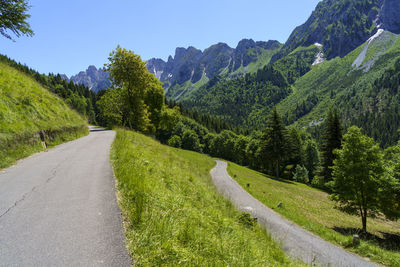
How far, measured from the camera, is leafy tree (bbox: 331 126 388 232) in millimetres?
19250

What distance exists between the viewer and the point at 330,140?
47.6 m

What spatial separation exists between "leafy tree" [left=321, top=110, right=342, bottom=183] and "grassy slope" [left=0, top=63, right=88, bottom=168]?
51.6 meters

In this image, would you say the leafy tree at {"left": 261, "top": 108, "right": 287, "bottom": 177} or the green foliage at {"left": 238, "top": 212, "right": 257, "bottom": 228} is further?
the leafy tree at {"left": 261, "top": 108, "right": 287, "bottom": 177}

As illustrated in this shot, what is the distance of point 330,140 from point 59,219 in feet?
181

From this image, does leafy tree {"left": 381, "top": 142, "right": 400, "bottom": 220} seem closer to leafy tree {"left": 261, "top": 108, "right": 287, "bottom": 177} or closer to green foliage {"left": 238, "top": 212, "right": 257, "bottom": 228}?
green foliage {"left": 238, "top": 212, "right": 257, "bottom": 228}

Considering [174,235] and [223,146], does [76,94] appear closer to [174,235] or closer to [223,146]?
[223,146]

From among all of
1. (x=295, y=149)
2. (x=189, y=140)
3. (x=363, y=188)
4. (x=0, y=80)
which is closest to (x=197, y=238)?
(x=0, y=80)

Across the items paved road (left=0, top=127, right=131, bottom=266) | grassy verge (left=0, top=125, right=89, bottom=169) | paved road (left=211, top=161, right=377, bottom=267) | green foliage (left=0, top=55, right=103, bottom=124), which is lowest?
paved road (left=211, top=161, right=377, bottom=267)

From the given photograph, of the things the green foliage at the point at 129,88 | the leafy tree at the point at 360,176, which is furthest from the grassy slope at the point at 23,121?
the leafy tree at the point at 360,176

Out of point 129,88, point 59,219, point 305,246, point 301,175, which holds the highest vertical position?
point 129,88

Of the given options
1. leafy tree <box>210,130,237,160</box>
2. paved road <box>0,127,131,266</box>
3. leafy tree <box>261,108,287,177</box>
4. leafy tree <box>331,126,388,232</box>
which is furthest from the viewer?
leafy tree <box>210,130,237,160</box>

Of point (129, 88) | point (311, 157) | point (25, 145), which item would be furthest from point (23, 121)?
point (311, 157)

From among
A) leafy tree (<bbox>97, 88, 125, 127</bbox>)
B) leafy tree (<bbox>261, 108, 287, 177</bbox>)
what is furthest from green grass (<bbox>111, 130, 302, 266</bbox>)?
leafy tree (<bbox>261, 108, 287, 177</bbox>)

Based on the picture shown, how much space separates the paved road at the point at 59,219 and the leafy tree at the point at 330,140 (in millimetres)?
52106
